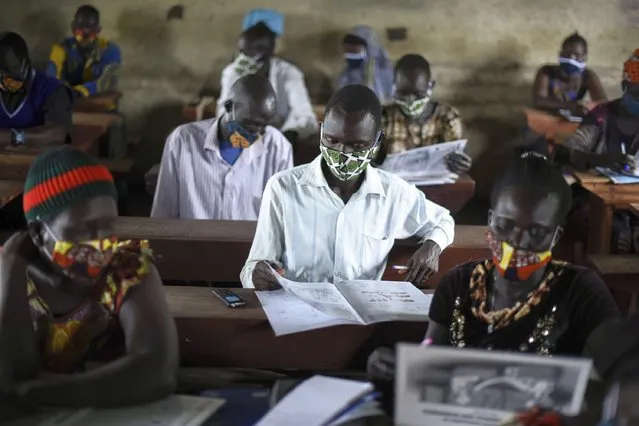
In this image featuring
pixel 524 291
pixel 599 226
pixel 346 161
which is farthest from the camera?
pixel 599 226

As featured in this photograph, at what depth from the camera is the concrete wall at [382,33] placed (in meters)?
6.92

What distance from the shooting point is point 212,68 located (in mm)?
7109

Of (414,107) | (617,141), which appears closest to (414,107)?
(414,107)

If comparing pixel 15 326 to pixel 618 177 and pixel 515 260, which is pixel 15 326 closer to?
Result: pixel 515 260

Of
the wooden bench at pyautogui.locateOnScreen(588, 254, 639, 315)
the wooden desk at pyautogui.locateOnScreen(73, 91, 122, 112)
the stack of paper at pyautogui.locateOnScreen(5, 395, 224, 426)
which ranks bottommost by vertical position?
the wooden bench at pyautogui.locateOnScreen(588, 254, 639, 315)

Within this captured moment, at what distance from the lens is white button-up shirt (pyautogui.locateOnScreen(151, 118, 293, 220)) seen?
11.4 feet

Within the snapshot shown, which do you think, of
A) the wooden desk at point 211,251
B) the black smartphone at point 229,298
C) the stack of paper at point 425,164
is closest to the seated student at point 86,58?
the stack of paper at point 425,164

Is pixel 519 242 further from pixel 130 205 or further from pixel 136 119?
pixel 136 119

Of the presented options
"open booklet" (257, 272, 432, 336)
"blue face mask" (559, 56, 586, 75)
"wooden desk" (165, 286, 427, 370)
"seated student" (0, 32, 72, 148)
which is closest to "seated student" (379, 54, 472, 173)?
"seated student" (0, 32, 72, 148)

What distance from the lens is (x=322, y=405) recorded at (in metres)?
1.68

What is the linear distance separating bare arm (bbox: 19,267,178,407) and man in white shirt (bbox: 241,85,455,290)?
0.79 meters

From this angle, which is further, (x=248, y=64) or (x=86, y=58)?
(x=86, y=58)

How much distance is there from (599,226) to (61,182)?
10.7 ft

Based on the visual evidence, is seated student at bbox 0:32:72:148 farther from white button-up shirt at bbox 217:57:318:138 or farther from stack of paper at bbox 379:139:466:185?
stack of paper at bbox 379:139:466:185
